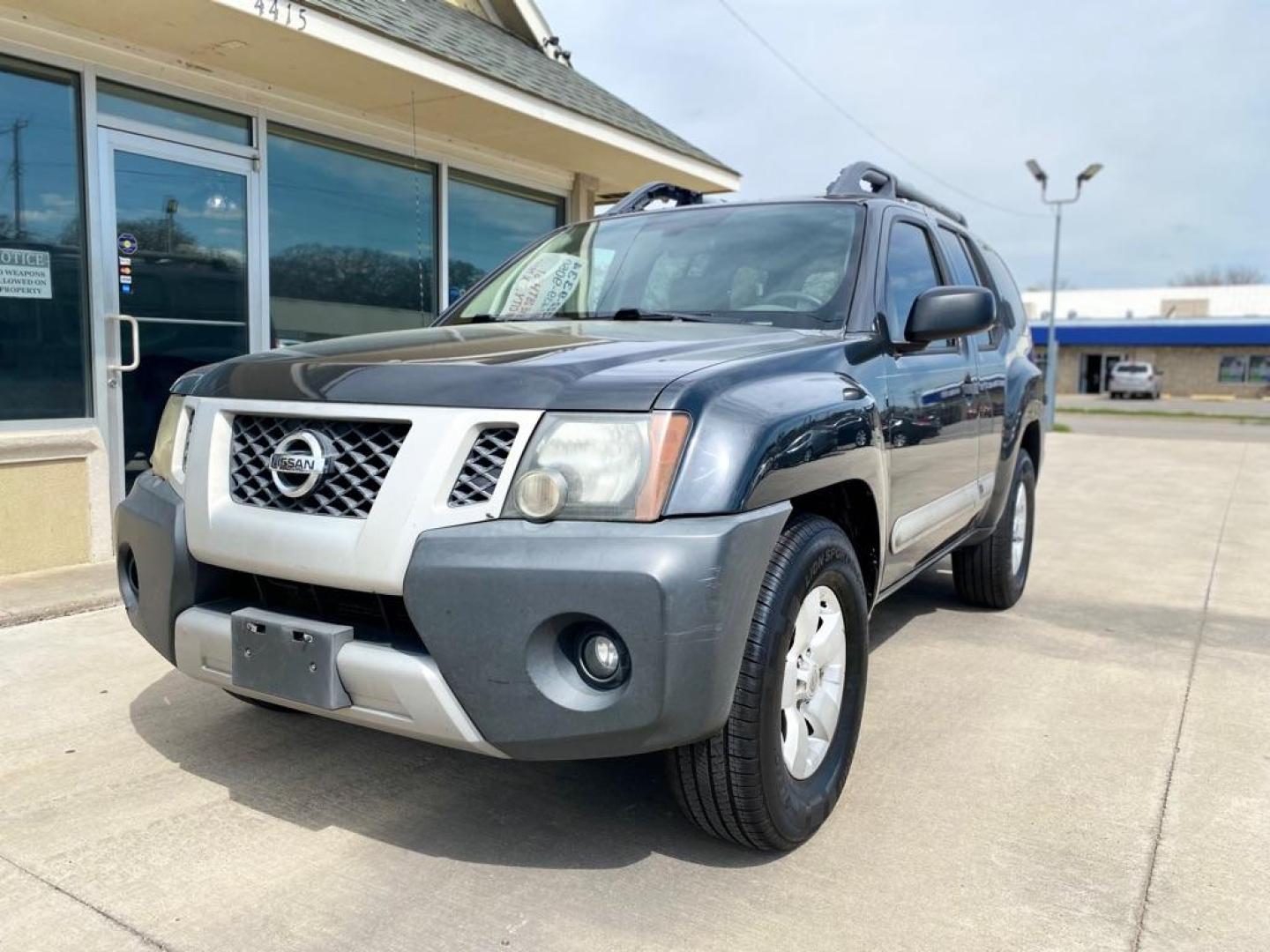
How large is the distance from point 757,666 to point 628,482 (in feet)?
1.71

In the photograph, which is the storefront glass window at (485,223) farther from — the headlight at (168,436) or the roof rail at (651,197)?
the headlight at (168,436)

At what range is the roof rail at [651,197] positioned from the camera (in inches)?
173

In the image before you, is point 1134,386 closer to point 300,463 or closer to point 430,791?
point 430,791

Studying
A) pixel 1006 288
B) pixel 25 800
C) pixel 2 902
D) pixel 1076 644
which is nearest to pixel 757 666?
pixel 2 902

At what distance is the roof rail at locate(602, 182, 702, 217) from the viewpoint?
173 inches

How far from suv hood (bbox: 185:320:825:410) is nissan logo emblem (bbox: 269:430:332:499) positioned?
0.36ft

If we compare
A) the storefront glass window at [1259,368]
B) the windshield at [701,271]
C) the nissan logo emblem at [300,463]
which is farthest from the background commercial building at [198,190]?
the storefront glass window at [1259,368]

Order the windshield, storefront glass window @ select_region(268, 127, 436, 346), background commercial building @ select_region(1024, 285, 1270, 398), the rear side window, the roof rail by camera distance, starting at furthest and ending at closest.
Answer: background commercial building @ select_region(1024, 285, 1270, 398)
storefront glass window @ select_region(268, 127, 436, 346)
the roof rail
the rear side window
the windshield

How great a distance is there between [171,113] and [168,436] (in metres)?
4.03

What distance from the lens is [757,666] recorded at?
233cm

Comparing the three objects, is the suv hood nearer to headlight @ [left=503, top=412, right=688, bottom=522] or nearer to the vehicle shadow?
headlight @ [left=503, top=412, right=688, bottom=522]

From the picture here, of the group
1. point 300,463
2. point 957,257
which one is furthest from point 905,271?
point 300,463

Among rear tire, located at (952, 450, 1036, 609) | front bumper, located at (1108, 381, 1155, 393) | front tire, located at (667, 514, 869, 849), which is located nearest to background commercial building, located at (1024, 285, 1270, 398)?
front bumper, located at (1108, 381, 1155, 393)

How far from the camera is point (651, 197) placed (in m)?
4.77
